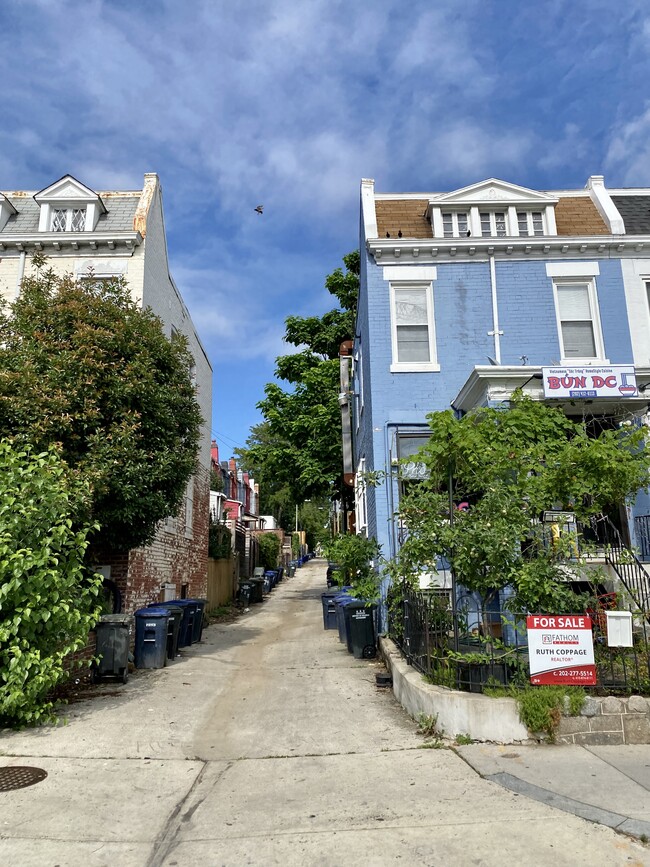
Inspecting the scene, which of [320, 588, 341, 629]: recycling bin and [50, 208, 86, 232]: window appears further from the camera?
[320, 588, 341, 629]: recycling bin

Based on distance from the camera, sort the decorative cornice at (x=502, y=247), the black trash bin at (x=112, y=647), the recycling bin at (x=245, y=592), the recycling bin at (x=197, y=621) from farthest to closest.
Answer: the recycling bin at (x=245, y=592)
the recycling bin at (x=197, y=621)
the decorative cornice at (x=502, y=247)
the black trash bin at (x=112, y=647)

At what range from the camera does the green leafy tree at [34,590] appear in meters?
6.53

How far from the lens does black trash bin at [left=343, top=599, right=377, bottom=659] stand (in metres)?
11.2

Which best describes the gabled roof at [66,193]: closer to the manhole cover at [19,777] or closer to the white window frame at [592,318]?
the white window frame at [592,318]

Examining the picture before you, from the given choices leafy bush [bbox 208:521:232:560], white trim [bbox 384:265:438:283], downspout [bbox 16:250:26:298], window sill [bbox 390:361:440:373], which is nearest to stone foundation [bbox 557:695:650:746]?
window sill [bbox 390:361:440:373]

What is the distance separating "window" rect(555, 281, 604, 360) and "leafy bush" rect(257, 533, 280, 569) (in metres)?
26.8

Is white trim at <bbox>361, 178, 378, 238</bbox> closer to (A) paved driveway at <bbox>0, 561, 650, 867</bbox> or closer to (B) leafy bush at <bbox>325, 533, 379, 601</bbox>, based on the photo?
(B) leafy bush at <bbox>325, 533, 379, 601</bbox>

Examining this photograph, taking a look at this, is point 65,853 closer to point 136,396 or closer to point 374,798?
point 374,798

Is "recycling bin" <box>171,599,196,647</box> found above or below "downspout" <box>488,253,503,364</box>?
below

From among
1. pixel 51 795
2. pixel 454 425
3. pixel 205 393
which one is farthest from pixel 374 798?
pixel 205 393

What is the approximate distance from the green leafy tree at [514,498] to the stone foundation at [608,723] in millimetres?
959

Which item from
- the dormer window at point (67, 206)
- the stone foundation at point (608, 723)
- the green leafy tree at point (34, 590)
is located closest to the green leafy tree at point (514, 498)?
the stone foundation at point (608, 723)

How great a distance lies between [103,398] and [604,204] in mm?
11238

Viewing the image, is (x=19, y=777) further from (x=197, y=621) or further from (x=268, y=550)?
(x=268, y=550)
